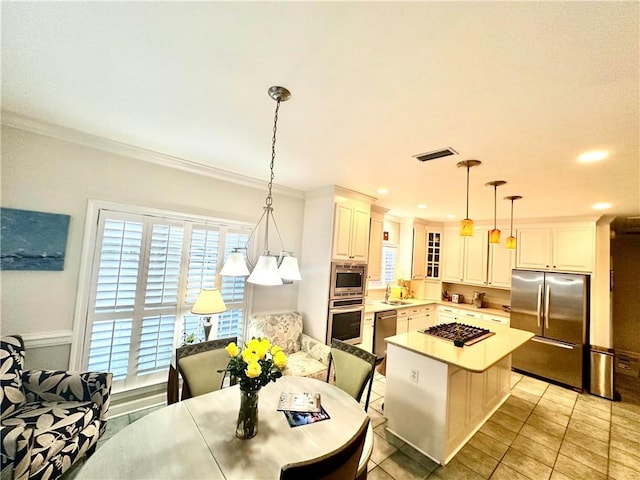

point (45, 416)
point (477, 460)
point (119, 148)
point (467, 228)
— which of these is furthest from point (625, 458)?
point (119, 148)

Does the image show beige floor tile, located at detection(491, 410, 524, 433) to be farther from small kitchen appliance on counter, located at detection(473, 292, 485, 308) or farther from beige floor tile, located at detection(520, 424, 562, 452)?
small kitchen appliance on counter, located at detection(473, 292, 485, 308)

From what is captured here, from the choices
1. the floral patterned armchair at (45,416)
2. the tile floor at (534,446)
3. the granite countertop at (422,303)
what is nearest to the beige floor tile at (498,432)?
the tile floor at (534,446)

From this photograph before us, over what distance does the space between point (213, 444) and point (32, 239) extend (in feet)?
7.41

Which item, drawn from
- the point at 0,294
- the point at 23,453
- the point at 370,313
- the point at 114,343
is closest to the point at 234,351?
the point at 23,453

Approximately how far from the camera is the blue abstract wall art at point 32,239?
2.04 m

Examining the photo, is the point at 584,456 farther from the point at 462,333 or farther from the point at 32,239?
the point at 32,239

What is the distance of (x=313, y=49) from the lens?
119 cm

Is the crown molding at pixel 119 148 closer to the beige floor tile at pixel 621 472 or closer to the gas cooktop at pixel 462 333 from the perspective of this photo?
the gas cooktop at pixel 462 333

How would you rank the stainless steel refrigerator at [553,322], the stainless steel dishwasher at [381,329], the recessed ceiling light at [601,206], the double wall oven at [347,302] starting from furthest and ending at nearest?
the stainless steel dishwasher at [381,329]
the stainless steel refrigerator at [553,322]
the double wall oven at [347,302]
the recessed ceiling light at [601,206]

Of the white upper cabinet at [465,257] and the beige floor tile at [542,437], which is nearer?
the beige floor tile at [542,437]

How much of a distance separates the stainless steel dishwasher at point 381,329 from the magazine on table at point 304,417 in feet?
8.95

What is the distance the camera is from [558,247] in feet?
13.6

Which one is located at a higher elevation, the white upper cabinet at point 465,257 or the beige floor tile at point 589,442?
the white upper cabinet at point 465,257

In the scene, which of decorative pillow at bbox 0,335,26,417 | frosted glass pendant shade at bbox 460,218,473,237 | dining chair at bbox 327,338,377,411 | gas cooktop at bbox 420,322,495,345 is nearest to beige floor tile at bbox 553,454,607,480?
gas cooktop at bbox 420,322,495,345
